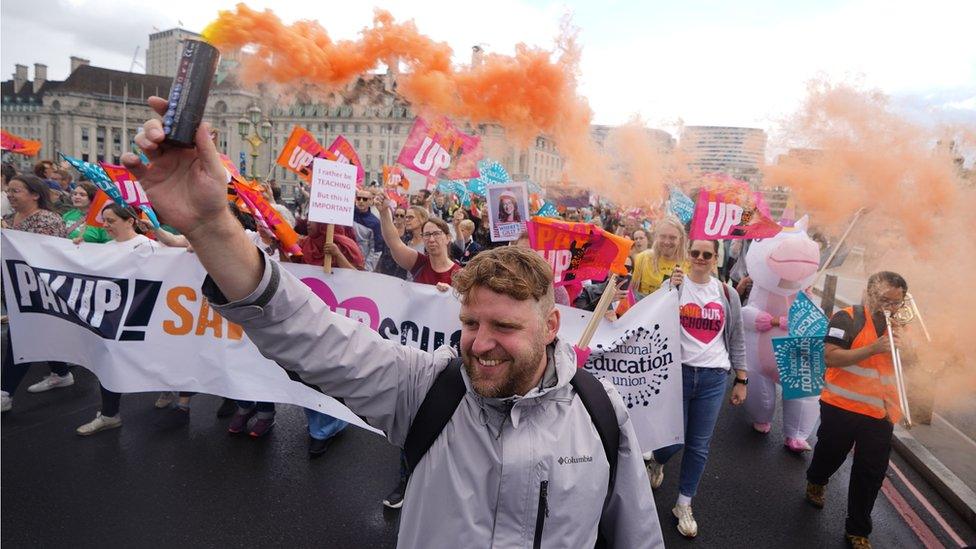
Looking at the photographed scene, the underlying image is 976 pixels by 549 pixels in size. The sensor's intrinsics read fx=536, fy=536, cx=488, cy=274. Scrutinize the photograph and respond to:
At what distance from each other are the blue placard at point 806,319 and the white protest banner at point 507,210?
2344 millimetres

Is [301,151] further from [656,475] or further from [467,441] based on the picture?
[467,441]

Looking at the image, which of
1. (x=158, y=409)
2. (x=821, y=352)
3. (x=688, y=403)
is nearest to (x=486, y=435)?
(x=688, y=403)

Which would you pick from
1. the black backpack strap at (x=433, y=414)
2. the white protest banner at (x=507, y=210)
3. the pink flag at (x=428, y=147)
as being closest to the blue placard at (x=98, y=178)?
the white protest banner at (x=507, y=210)

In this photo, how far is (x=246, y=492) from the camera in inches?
152

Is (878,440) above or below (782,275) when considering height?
below

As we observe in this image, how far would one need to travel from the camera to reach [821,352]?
11.9ft

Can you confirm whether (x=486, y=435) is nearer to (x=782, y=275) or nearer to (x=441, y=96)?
(x=782, y=275)

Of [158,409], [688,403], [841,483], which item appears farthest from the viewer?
[158,409]

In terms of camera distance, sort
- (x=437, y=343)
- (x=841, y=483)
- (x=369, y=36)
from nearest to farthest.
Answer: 1. (x=437, y=343)
2. (x=841, y=483)
3. (x=369, y=36)

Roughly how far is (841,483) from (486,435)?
14.6 feet

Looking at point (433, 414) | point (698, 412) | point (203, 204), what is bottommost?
point (698, 412)

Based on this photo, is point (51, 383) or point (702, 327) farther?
point (51, 383)

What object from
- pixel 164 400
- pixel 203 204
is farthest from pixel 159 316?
pixel 203 204

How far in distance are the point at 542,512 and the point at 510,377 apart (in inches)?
15.1
